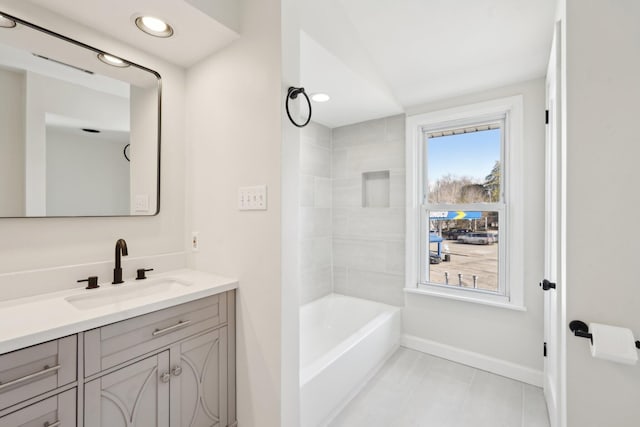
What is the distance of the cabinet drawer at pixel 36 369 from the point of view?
2.78ft

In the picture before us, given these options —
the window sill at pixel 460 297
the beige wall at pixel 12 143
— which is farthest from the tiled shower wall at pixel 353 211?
the beige wall at pixel 12 143

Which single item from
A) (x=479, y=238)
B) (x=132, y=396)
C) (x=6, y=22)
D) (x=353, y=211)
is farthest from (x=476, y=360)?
(x=6, y=22)

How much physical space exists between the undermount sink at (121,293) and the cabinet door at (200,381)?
0.30m

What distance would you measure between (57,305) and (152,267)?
52 cm

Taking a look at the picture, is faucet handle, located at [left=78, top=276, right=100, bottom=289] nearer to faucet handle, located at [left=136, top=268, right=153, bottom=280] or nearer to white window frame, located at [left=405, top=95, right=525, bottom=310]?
faucet handle, located at [left=136, top=268, right=153, bottom=280]

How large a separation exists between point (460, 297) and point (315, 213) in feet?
5.07

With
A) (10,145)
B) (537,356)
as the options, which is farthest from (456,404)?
(10,145)

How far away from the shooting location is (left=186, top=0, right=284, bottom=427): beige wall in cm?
137

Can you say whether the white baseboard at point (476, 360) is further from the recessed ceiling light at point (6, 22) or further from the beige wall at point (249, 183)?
the recessed ceiling light at point (6, 22)

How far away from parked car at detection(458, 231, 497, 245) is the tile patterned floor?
1055 millimetres

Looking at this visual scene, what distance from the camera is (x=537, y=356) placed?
212 cm

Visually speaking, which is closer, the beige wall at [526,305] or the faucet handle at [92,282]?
the faucet handle at [92,282]
